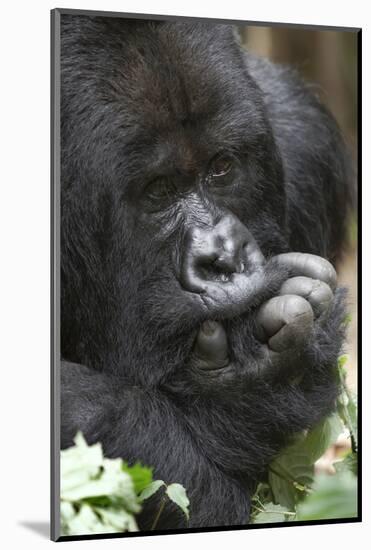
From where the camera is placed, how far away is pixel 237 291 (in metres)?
2.79

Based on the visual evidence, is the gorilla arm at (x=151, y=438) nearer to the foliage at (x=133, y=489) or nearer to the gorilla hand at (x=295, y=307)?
the foliage at (x=133, y=489)

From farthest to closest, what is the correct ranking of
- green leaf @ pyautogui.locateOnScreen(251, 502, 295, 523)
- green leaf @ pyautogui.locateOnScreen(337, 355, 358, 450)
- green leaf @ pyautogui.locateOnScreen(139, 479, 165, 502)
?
green leaf @ pyautogui.locateOnScreen(337, 355, 358, 450) < green leaf @ pyautogui.locateOnScreen(251, 502, 295, 523) < green leaf @ pyautogui.locateOnScreen(139, 479, 165, 502)

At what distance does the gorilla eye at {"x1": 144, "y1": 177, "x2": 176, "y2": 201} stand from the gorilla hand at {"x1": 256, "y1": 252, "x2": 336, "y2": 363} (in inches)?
16.8

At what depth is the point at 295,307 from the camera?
2.83 m

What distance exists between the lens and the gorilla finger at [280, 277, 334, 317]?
2.89 m

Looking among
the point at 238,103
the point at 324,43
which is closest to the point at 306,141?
the point at 324,43

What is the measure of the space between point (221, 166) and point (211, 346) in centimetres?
55

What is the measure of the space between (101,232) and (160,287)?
0.24 m

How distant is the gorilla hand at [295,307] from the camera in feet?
9.30

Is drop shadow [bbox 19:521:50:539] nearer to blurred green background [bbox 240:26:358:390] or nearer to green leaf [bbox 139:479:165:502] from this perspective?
green leaf [bbox 139:479:165:502]

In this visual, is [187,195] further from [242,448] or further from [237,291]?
[242,448]

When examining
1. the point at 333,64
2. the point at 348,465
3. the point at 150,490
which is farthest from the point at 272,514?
the point at 333,64

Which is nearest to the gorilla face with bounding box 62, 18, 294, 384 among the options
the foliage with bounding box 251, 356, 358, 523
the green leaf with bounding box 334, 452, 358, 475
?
the foliage with bounding box 251, 356, 358, 523

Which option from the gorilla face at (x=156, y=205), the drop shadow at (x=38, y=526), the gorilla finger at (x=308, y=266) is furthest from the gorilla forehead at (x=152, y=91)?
the drop shadow at (x=38, y=526)
